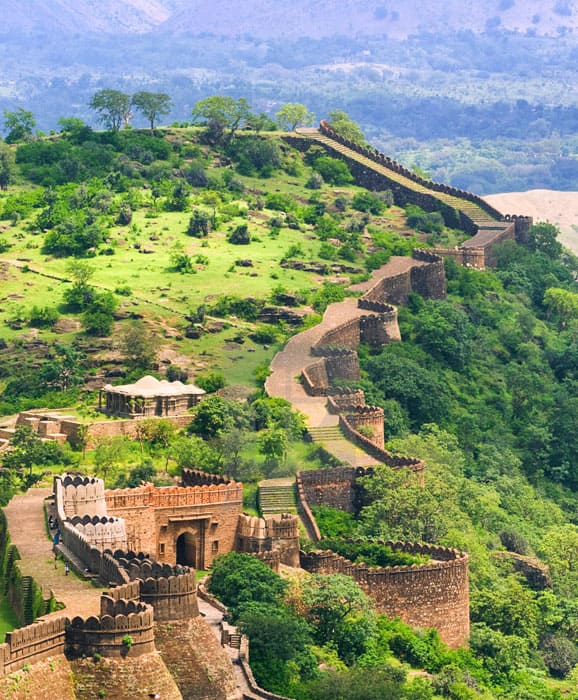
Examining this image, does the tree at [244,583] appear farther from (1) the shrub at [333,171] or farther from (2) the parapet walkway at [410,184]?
(1) the shrub at [333,171]

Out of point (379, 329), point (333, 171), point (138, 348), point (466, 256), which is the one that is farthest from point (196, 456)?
point (333, 171)

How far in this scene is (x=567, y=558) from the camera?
91062 millimetres

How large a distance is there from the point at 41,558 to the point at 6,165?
83.2 metres

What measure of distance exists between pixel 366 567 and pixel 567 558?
1942 cm

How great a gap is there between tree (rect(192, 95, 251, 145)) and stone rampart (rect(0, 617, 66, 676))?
10813 centimetres

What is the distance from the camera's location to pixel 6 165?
145125 millimetres

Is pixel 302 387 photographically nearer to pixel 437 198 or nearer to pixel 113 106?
pixel 437 198

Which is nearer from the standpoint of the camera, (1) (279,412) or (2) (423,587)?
(2) (423,587)

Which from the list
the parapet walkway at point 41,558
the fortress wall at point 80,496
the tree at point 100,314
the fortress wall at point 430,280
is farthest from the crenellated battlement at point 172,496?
the fortress wall at point 430,280

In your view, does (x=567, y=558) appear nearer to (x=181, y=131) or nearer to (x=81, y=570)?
(x=81, y=570)

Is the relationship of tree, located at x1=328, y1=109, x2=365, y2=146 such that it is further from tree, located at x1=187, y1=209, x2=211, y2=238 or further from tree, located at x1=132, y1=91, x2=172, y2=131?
tree, located at x1=187, y1=209, x2=211, y2=238

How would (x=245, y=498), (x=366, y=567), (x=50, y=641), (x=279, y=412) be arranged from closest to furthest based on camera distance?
(x=50, y=641) < (x=366, y=567) < (x=245, y=498) < (x=279, y=412)

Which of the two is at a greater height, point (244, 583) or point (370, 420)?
point (370, 420)

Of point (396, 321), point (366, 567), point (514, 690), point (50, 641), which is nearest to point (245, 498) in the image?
point (366, 567)
